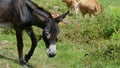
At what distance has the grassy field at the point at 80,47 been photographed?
1232cm

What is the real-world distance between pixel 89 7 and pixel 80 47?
495cm

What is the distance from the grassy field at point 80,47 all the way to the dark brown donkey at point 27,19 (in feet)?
2.25

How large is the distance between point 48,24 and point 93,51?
251cm

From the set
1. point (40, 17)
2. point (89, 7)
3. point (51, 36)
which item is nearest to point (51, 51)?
point (51, 36)

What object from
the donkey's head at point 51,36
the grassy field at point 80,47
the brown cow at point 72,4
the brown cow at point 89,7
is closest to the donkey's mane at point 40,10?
the donkey's head at point 51,36

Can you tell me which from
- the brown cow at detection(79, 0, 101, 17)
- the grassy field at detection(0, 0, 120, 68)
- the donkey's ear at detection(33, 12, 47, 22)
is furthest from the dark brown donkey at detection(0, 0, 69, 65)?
the brown cow at detection(79, 0, 101, 17)

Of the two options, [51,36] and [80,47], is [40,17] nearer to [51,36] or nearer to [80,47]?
[51,36]

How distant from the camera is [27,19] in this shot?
1146 centimetres

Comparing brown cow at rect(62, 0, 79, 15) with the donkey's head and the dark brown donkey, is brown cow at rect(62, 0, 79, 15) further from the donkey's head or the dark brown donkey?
the donkey's head

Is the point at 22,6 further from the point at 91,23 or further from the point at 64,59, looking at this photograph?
the point at 91,23

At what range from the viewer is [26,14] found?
11469 mm

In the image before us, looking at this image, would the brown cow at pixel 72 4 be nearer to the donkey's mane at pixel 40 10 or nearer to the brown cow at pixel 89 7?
the brown cow at pixel 89 7

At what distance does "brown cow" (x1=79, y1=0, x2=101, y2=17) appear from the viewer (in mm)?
18906

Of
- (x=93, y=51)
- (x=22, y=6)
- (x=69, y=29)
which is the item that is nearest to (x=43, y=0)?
(x=69, y=29)
